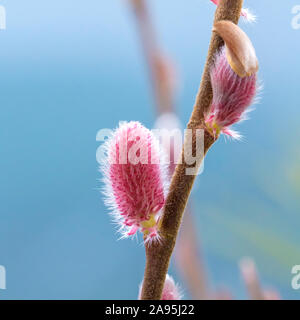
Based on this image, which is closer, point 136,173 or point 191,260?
point 136,173

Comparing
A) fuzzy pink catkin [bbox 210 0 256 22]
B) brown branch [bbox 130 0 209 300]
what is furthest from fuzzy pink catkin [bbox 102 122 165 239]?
brown branch [bbox 130 0 209 300]

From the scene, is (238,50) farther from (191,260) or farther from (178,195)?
(191,260)

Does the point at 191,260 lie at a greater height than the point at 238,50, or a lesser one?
lesser

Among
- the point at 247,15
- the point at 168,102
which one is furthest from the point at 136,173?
the point at 168,102

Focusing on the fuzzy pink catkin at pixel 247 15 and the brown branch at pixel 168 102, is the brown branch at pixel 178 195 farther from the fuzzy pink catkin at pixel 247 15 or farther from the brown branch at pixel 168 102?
the brown branch at pixel 168 102

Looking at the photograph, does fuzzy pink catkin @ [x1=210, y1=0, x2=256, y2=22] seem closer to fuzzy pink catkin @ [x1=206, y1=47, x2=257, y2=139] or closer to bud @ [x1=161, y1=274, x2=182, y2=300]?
fuzzy pink catkin @ [x1=206, y1=47, x2=257, y2=139]

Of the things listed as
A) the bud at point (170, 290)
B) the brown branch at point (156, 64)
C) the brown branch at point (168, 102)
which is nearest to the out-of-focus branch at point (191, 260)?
the brown branch at point (168, 102)

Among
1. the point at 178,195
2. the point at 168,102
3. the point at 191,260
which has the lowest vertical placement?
the point at 191,260
